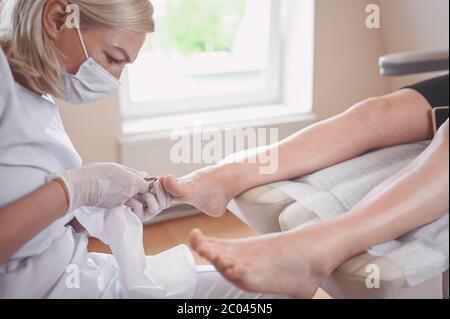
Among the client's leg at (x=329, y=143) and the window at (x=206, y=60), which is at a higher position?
the window at (x=206, y=60)

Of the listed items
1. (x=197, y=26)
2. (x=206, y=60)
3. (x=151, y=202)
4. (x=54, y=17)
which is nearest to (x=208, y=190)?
(x=151, y=202)

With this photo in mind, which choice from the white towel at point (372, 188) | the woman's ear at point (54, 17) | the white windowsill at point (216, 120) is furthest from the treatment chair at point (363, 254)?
the white windowsill at point (216, 120)

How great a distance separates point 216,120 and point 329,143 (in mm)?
738

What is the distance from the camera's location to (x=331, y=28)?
4.41 ft

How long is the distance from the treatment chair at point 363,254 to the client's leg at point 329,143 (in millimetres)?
37

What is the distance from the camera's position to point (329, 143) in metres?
1.10

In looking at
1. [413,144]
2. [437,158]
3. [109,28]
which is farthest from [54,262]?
[413,144]

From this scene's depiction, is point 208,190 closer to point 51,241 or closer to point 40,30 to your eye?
point 51,241

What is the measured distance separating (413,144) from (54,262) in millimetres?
748

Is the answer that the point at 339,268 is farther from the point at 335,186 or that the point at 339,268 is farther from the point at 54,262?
the point at 54,262

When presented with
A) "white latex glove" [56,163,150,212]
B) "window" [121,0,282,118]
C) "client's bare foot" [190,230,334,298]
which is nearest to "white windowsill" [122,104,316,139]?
"window" [121,0,282,118]

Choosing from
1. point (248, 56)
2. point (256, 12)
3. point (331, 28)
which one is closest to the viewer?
point (331, 28)

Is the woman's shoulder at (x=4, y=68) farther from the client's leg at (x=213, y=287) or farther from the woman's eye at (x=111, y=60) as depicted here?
the client's leg at (x=213, y=287)

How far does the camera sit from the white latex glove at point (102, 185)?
824 mm
